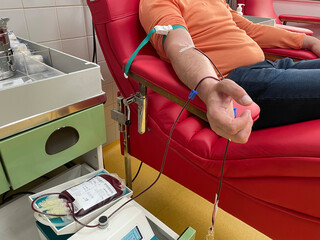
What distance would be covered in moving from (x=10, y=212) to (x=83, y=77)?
61 cm

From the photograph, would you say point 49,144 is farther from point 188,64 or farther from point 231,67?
point 231,67

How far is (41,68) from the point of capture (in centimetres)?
86

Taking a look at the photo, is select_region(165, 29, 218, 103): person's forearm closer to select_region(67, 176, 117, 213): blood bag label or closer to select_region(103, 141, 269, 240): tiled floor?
select_region(67, 176, 117, 213): blood bag label

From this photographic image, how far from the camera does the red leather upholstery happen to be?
0.64 meters

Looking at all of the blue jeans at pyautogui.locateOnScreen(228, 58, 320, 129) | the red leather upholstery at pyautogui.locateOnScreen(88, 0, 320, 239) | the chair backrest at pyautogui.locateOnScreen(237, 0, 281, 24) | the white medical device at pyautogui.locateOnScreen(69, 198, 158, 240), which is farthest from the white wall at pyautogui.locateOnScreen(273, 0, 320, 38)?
the white medical device at pyautogui.locateOnScreen(69, 198, 158, 240)

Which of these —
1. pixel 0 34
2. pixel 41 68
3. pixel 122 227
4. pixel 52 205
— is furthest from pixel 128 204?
pixel 0 34

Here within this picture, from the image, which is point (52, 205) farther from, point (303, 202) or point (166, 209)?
point (303, 202)

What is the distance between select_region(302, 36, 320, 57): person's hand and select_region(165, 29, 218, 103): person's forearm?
0.74 metres

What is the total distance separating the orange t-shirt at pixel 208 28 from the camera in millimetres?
895

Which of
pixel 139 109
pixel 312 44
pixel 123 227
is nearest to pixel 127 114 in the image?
pixel 139 109

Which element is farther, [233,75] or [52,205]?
[233,75]

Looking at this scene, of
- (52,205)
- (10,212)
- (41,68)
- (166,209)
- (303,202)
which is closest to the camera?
(303,202)

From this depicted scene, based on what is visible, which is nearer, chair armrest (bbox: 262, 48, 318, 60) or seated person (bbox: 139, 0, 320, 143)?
seated person (bbox: 139, 0, 320, 143)

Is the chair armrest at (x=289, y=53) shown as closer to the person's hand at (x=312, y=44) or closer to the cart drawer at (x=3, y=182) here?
the person's hand at (x=312, y=44)
